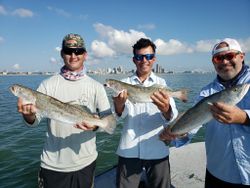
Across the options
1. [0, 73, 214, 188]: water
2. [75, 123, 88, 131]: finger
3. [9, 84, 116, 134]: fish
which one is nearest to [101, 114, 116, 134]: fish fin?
[9, 84, 116, 134]: fish

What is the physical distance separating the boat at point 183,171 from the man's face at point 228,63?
3592 mm

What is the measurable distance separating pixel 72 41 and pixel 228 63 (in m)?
2.65

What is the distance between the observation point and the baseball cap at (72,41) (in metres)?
4.74

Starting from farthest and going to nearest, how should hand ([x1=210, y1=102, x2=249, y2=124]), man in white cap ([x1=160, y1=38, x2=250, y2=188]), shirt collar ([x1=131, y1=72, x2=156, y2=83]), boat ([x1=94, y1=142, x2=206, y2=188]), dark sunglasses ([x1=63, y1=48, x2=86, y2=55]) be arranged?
1. boat ([x1=94, y1=142, x2=206, y2=188])
2. shirt collar ([x1=131, y1=72, x2=156, y2=83])
3. dark sunglasses ([x1=63, y1=48, x2=86, y2=55])
4. man in white cap ([x1=160, y1=38, x2=250, y2=188])
5. hand ([x1=210, y1=102, x2=249, y2=124])

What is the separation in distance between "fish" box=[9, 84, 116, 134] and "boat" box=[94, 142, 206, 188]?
9.57 feet

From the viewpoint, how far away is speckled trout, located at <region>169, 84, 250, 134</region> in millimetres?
3617

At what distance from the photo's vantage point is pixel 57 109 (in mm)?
4691

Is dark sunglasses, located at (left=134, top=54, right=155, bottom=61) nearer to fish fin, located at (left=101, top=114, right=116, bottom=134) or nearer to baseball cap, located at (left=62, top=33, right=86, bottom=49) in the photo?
baseball cap, located at (left=62, top=33, right=86, bottom=49)

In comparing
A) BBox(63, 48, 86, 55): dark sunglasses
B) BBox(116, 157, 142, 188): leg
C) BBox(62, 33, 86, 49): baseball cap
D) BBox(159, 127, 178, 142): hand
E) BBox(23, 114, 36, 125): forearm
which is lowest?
BBox(116, 157, 142, 188): leg

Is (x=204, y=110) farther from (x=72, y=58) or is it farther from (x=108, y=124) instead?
(x=72, y=58)

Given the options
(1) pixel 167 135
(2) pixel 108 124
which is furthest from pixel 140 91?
(1) pixel 167 135

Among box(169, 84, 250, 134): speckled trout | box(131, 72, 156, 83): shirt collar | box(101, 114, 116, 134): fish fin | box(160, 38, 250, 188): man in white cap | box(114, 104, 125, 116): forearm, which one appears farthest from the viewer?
box(131, 72, 156, 83): shirt collar

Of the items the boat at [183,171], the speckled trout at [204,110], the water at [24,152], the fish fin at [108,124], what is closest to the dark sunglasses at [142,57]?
the fish fin at [108,124]

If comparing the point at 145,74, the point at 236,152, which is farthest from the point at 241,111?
the point at 145,74
